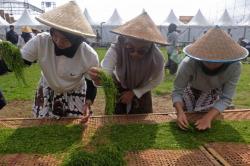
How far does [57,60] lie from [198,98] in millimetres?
1235

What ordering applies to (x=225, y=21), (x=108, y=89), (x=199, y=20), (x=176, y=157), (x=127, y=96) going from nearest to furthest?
1. (x=176, y=157)
2. (x=108, y=89)
3. (x=127, y=96)
4. (x=225, y=21)
5. (x=199, y=20)

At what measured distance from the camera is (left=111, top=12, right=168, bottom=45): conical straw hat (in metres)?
2.34

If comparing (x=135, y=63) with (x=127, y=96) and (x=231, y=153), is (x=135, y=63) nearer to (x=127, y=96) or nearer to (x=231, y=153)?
(x=127, y=96)

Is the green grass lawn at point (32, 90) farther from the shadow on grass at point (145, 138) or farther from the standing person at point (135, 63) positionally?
the shadow on grass at point (145, 138)

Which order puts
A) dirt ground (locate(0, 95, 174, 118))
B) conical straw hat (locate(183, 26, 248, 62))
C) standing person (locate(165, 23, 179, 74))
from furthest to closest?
standing person (locate(165, 23, 179, 74)) → dirt ground (locate(0, 95, 174, 118)) → conical straw hat (locate(183, 26, 248, 62))

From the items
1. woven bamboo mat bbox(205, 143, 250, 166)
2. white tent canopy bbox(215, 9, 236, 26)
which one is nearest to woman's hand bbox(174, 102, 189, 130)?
woven bamboo mat bbox(205, 143, 250, 166)

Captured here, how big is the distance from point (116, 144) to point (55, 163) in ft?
1.24

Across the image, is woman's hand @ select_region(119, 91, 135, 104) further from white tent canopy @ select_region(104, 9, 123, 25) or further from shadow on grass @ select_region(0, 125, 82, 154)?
white tent canopy @ select_region(104, 9, 123, 25)

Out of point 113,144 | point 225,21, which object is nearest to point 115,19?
point 225,21

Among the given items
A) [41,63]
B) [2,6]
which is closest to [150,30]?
[41,63]

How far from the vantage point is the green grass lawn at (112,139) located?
1.83 meters

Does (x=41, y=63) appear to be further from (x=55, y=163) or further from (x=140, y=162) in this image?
(x=140, y=162)

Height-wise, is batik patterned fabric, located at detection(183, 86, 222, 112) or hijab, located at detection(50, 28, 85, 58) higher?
hijab, located at detection(50, 28, 85, 58)

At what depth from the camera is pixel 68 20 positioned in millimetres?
2156
